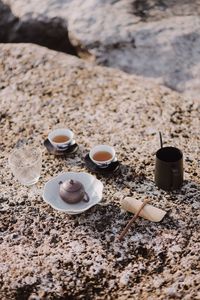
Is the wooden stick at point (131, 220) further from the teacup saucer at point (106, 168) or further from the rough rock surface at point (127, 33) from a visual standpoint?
the rough rock surface at point (127, 33)

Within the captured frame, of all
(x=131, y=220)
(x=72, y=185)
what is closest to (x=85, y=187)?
(x=72, y=185)

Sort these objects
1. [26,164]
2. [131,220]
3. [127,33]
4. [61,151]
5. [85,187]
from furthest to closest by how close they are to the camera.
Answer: [127,33] → [61,151] → [26,164] → [85,187] → [131,220]

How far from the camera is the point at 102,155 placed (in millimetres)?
3543

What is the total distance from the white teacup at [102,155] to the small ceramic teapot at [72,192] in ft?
0.97

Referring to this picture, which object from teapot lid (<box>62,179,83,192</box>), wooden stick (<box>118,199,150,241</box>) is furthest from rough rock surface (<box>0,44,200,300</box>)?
teapot lid (<box>62,179,83,192</box>)

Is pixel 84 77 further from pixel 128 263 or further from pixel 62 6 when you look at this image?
pixel 128 263

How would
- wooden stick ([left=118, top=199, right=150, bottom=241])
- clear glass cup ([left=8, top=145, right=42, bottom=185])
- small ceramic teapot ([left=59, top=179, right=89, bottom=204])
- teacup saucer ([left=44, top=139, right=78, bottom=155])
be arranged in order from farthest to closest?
teacup saucer ([left=44, top=139, right=78, bottom=155]) → clear glass cup ([left=8, top=145, right=42, bottom=185]) → small ceramic teapot ([left=59, top=179, right=89, bottom=204]) → wooden stick ([left=118, top=199, right=150, bottom=241])

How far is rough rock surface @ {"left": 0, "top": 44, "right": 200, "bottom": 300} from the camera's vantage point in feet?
9.39

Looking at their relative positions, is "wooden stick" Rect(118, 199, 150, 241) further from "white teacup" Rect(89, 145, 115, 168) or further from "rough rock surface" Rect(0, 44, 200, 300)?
"white teacup" Rect(89, 145, 115, 168)

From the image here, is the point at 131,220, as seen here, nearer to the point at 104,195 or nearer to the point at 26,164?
the point at 104,195

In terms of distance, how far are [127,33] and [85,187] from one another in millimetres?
2027

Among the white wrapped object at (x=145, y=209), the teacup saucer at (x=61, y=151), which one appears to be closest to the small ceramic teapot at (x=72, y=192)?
the white wrapped object at (x=145, y=209)

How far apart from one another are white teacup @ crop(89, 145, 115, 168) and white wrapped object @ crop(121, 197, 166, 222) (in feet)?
1.16

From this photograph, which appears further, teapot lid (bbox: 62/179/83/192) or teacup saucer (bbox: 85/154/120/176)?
teacup saucer (bbox: 85/154/120/176)
